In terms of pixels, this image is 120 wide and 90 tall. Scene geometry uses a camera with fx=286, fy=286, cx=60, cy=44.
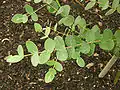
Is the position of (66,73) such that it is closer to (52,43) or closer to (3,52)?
(3,52)

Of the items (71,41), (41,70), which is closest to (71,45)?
(71,41)

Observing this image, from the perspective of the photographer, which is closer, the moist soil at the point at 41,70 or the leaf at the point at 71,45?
the leaf at the point at 71,45

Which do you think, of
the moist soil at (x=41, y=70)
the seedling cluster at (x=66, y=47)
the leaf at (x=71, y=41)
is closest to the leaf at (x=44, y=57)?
the seedling cluster at (x=66, y=47)

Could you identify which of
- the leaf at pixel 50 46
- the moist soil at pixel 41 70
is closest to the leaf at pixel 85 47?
the leaf at pixel 50 46

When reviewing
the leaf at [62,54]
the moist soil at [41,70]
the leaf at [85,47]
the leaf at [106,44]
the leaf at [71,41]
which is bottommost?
the moist soil at [41,70]

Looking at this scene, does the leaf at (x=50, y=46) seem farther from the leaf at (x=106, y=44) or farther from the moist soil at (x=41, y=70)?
the moist soil at (x=41, y=70)

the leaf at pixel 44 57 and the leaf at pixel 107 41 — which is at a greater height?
the leaf at pixel 44 57

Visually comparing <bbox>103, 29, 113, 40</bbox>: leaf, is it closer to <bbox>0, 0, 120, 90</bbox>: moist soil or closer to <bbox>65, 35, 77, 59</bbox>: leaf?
<bbox>65, 35, 77, 59</bbox>: leaf

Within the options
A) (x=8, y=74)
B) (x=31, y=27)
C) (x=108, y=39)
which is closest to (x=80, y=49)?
(x=108, y=39)

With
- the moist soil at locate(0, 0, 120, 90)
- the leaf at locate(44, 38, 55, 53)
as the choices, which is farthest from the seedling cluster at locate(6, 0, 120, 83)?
the moist soil at locate(0, 0, 120, 90)

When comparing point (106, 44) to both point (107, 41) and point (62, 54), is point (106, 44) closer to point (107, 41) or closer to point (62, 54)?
point (107, 41)

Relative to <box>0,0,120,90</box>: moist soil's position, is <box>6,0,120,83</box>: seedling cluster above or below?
above
